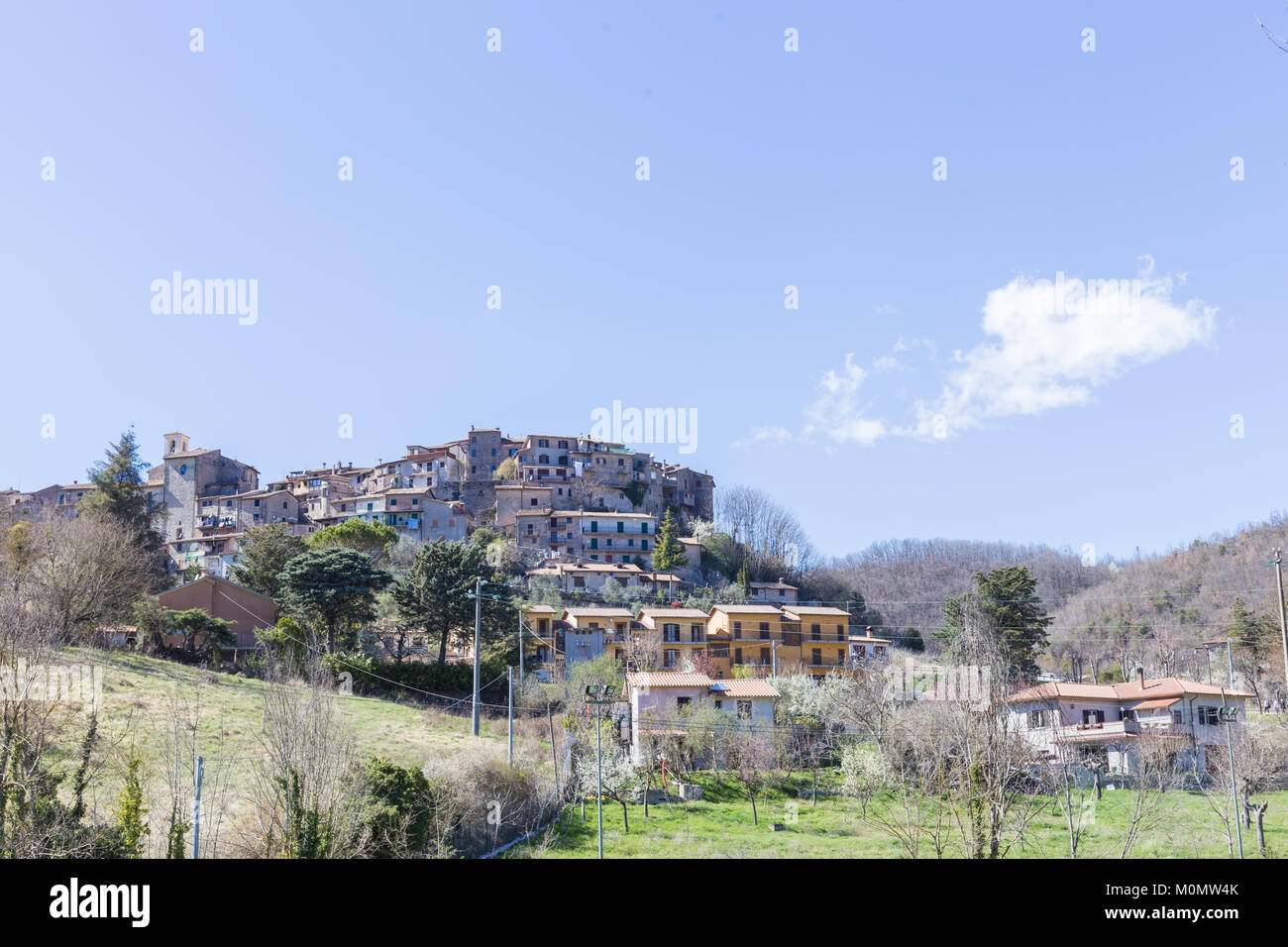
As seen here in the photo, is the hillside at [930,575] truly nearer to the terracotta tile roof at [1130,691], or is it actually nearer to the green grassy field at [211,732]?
the terracotta tile roof at [1130,691]

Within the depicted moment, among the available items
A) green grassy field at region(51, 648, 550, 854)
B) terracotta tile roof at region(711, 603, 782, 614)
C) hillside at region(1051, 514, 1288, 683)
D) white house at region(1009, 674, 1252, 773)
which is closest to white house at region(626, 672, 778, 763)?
green grassy field at region(51, 648, 550, 854)

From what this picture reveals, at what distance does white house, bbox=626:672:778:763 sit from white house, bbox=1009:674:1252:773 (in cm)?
1053

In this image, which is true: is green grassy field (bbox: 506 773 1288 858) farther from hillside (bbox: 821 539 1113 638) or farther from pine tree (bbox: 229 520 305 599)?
hillside (bbox: 821 539 1113 638)

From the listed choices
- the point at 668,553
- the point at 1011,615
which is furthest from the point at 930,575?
the point at 1011,615

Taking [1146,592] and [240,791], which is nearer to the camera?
[240,791]

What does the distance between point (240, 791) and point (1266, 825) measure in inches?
1208

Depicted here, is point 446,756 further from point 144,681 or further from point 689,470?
point 689,470

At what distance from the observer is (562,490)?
275 ft

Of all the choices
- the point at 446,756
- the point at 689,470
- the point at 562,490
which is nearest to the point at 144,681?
the point at 446,756

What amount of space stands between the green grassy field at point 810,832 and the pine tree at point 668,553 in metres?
40.4

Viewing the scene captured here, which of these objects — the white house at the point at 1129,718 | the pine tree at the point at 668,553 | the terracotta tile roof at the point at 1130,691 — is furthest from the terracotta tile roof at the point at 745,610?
the pine tree at the point at 668,553

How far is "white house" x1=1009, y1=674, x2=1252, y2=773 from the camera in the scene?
4053cm

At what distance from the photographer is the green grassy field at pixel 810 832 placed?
84.2ft
